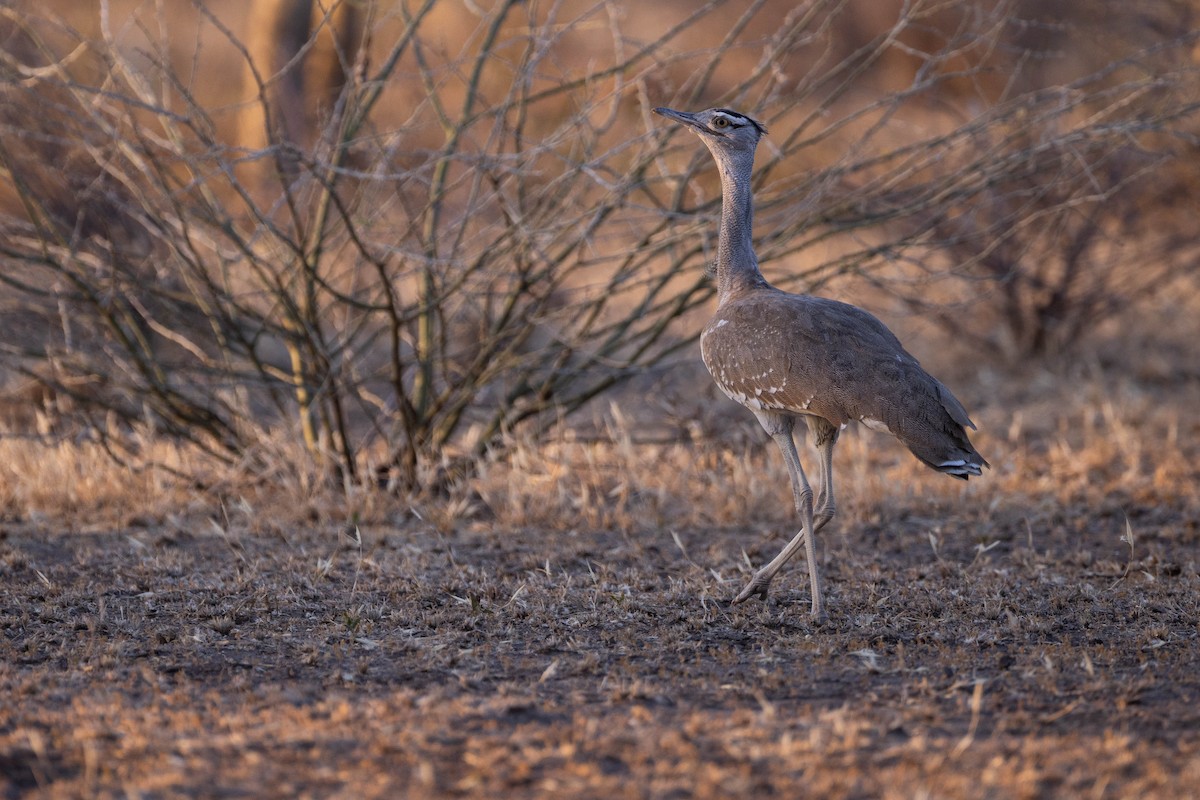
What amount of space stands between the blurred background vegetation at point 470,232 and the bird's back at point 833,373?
0.92m

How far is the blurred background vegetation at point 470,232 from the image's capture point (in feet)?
19.2

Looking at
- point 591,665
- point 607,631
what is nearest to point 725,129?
point 607,631

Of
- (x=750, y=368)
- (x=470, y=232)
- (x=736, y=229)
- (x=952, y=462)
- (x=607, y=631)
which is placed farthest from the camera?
(x=470, y=232)

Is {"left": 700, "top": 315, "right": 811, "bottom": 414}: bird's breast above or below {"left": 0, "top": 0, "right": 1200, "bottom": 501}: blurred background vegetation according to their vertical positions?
below

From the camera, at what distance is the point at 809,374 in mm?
4547

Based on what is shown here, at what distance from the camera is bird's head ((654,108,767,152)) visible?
5.18 metres

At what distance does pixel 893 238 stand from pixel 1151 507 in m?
4.47

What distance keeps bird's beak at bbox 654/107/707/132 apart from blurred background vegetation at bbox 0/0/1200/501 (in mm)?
262

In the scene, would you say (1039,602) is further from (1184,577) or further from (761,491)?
(761,491)

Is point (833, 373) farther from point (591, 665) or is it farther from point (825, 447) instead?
point (591, 665)

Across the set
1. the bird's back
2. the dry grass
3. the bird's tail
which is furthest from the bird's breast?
the dry grass

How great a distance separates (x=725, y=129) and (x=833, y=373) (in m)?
1.26

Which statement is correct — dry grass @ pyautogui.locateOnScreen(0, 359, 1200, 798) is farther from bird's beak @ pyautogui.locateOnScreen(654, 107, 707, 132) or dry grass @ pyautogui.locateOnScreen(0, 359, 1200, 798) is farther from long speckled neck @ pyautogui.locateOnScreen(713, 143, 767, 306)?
bird's beak @ pyautogui.locateOnScreen(654, 107, 707, 132)

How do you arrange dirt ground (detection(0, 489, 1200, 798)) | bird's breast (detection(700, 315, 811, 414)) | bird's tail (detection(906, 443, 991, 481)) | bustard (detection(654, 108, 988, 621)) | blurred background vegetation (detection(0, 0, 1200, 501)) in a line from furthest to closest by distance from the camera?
blurred background vegetation (detection(0, 0, 1200, 501)) < bird's breast (detection(700, 315, 811, 414)) < bustard (detection(654, 108, 988, 621)) < bird's tail (detection(906, 443, 991, 481)) < dirt ground (detection(0, 489, 1200, 798))
